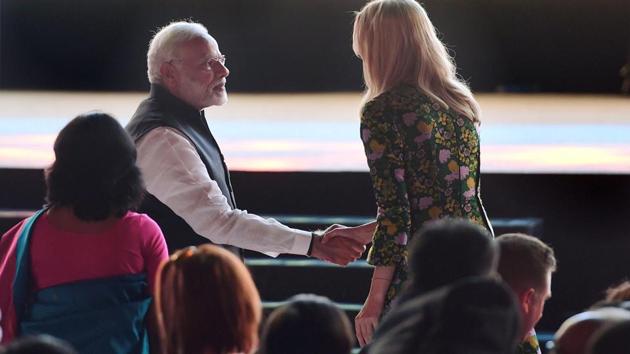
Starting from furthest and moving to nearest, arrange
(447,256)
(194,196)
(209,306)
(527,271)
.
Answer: (194,196)
(527,271)
(209,306)
(447,256)

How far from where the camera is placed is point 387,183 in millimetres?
2113

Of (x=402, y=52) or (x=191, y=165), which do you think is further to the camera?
(x=191, y=165)

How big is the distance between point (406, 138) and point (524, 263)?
41cm

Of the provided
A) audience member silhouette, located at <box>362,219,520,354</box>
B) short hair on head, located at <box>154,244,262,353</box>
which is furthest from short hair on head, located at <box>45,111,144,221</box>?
audience member silhouette, located at <box>362,219,520,354</box>

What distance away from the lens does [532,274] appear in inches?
72.1

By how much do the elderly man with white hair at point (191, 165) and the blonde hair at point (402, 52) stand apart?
20.6 inches

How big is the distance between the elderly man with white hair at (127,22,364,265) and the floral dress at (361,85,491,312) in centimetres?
49

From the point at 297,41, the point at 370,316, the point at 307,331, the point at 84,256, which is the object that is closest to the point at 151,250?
the point at 84,256

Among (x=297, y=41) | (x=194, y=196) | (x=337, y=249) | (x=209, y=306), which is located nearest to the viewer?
(x=209, y=306)

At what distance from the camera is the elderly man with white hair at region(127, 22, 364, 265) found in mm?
2535

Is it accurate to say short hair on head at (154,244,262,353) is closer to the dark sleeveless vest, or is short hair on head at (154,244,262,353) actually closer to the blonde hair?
the blonde hair

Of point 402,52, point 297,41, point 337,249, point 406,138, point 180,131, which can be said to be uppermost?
point 402,52

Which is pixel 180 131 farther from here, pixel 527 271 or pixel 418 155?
pixel 527 271

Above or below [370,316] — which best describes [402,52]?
above
